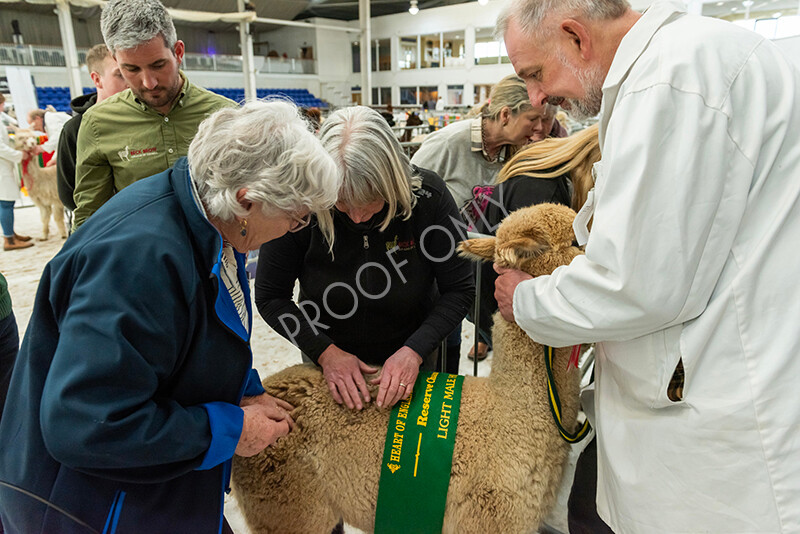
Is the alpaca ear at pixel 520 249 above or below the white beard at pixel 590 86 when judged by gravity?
below

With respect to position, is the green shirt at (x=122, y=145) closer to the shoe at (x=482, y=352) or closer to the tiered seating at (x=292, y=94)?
the shoe at (x=482, y=352)

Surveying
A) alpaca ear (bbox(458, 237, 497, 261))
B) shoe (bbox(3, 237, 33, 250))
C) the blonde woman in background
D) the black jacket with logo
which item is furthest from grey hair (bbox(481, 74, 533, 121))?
shoe (bbox(3, 237, 33, 250))

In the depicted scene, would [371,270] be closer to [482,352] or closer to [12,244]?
[482,352]

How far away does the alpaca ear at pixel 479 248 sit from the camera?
1.45 metres

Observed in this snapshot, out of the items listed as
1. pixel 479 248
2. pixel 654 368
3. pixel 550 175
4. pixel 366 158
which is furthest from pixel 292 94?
pixel 654 368

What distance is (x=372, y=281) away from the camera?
1661 mm

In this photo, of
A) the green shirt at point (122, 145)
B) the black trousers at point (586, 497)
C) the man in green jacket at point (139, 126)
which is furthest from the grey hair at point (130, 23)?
the black trousers at point (586, 497)

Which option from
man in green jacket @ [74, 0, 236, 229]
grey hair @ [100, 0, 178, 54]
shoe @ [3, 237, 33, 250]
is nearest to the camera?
grey hair @ [100, 0, 178, 54]

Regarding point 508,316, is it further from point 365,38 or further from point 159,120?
point 365,38

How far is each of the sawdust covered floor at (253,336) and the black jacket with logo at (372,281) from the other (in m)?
0.72

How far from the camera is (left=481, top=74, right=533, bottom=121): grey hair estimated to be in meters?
2.36

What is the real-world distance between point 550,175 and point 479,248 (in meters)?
0.49

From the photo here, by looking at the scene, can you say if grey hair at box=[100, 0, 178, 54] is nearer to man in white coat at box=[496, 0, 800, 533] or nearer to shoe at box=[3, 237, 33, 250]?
man in white coat at box=[496, 0, 800, 533]

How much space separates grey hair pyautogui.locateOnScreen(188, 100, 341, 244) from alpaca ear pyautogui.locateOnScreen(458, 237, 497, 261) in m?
0.52
